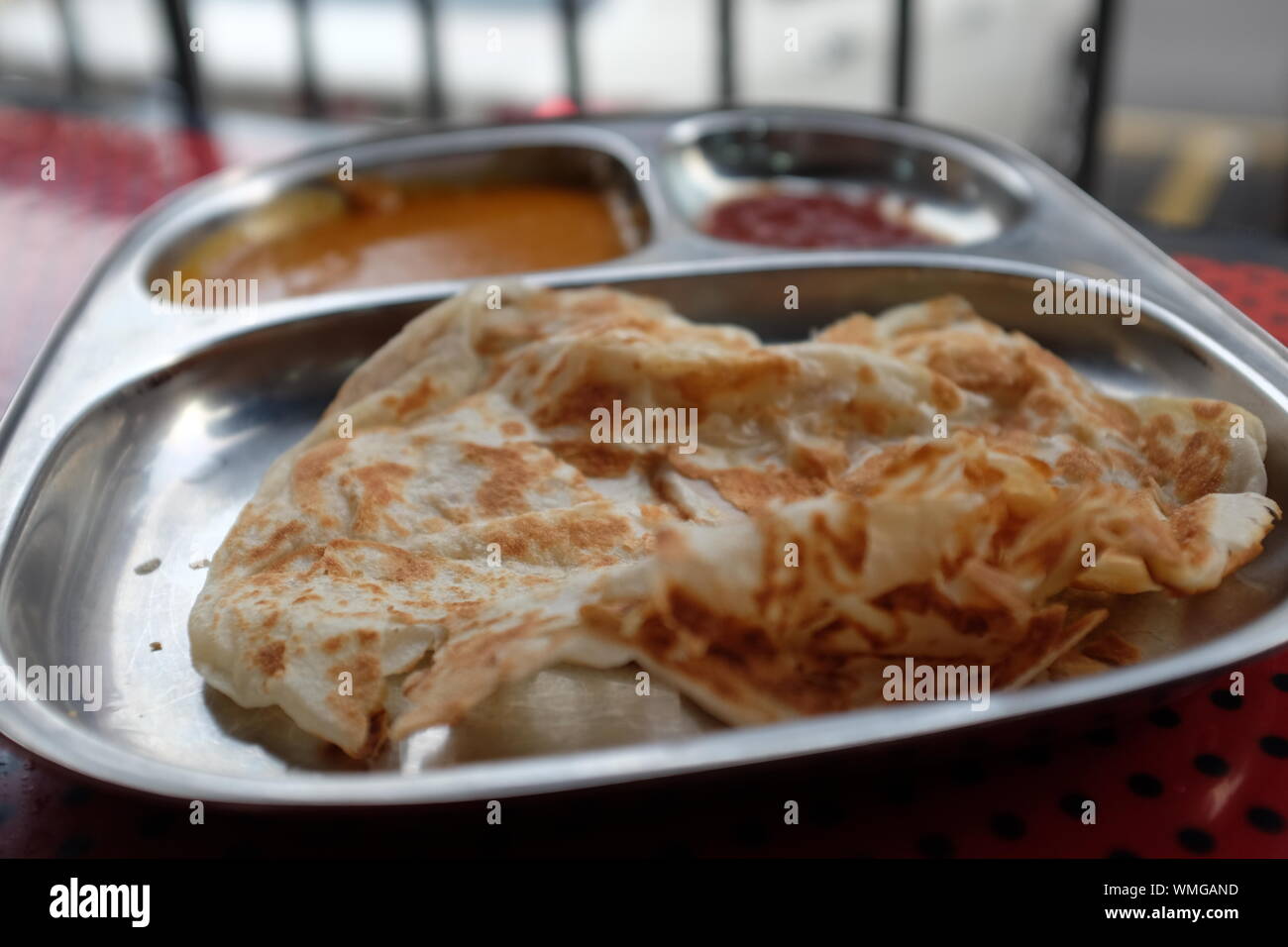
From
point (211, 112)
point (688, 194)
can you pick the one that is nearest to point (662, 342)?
point (688, 194)

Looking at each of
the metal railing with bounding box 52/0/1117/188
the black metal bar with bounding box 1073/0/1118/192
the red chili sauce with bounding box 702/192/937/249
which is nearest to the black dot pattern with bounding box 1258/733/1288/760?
the red chili sauce with bounding box 702/192/937/249

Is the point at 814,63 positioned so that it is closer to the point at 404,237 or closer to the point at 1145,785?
the point at 404,237

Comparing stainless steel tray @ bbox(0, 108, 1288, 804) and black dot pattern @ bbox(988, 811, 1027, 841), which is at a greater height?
stainless steel tray @ bbox(0, 108, 1288, 804)

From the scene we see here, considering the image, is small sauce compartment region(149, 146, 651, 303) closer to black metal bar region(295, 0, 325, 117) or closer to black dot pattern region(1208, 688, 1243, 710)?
black dot pattern region(1208, 688, 1243, 710)

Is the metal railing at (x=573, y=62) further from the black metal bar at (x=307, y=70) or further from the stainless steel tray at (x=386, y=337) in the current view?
the stainless steel tray at (x=386, y=337)
